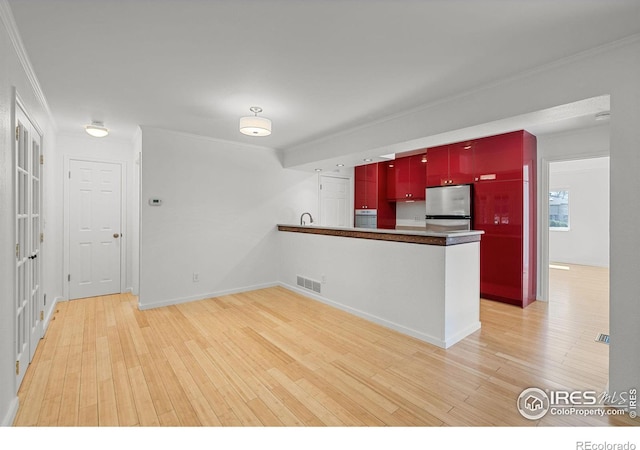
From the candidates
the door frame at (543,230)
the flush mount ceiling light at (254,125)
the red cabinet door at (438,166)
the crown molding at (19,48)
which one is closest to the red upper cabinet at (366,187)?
the red cabinet door at (438,166)

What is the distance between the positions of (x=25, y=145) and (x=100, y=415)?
2.29m

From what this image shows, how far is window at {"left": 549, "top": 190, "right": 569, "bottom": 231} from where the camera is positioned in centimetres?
775

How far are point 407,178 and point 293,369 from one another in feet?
15.3

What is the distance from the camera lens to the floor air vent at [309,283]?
4469mm

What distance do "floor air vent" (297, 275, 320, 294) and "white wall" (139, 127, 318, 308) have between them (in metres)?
0.71

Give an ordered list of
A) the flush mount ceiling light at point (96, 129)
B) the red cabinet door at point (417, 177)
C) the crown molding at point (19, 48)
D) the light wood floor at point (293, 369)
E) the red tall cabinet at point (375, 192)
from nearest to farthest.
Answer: the crown molding at point (19, 48)
the light wood floor at point (293, 369)
the flush mount ceiling light at point (96, 129)
the red cabinet door at point (417, 177)
the red tall cabinet at point (375, 192)

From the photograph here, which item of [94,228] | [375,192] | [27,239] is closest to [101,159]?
[94,228]

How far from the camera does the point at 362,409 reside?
1.95m

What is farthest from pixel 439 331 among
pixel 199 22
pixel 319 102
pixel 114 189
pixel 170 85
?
pixel 114 189

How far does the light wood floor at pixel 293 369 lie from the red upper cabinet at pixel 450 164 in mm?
2049

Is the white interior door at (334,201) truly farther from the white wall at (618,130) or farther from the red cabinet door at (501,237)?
the white wall at (618,130)

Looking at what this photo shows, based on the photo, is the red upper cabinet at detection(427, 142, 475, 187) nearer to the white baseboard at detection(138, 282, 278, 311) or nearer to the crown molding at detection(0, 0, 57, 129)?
the white baseboard at detection(138, 282, 278, 311)

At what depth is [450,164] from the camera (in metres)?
4.76
